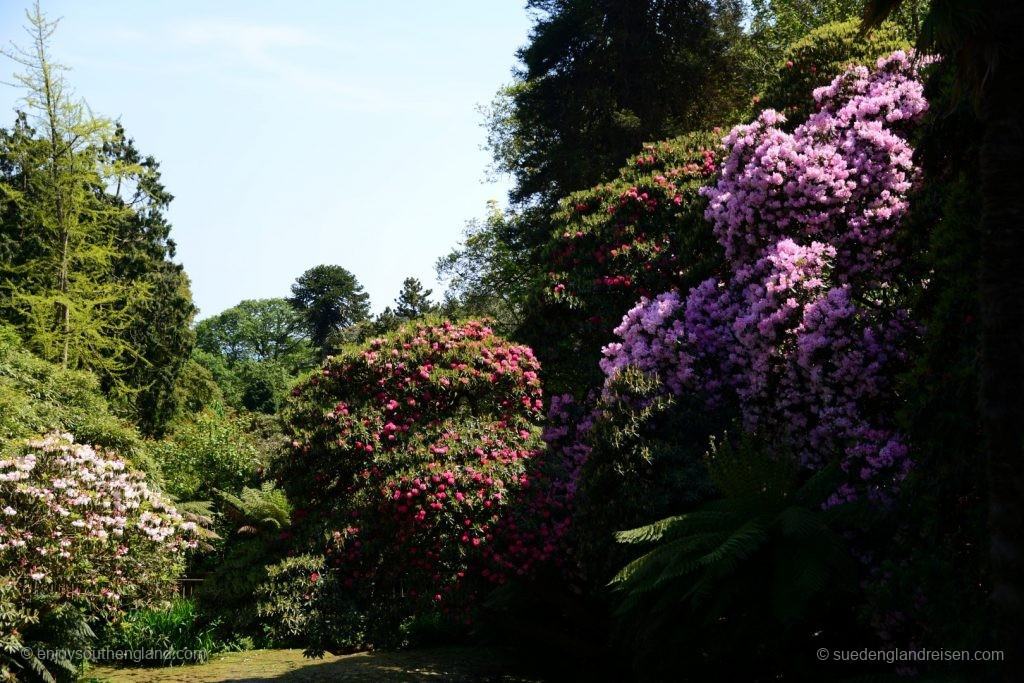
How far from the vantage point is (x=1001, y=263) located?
6047mm

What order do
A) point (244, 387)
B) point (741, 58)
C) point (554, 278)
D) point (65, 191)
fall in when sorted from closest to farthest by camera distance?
point (554, 278) → point (65, 191) → point (741, 58) → point (244, 387)

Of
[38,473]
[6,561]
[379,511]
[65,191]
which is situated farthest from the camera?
[65,191]

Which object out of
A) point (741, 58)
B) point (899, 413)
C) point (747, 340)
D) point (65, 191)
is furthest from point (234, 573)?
point (741, 58)

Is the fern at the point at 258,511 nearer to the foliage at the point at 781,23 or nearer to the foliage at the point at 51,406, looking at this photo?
the foliage at the point at 51,406

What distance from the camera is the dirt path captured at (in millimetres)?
11750

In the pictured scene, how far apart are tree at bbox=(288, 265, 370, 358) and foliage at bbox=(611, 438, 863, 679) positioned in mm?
62047

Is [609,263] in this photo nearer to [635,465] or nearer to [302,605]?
[635,465]

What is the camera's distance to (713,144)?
14.9 metres

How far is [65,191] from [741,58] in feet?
66.6

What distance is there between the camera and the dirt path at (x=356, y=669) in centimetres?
1175

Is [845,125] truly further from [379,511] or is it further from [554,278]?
[379,511]

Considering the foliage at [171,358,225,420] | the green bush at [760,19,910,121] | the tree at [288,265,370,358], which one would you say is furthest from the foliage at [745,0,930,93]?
the tree at [288,265,370,358]

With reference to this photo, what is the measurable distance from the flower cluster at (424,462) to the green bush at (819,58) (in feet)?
17.7

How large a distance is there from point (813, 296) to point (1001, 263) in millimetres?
3813
